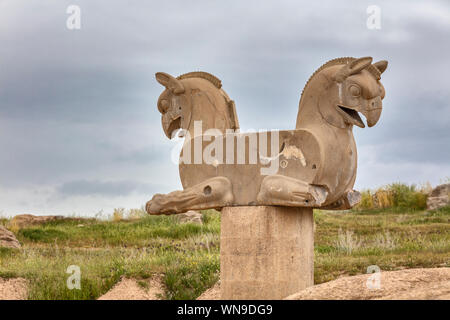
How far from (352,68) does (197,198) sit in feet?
7.46

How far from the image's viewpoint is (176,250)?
39.7 feet

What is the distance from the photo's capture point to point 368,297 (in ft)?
19.5

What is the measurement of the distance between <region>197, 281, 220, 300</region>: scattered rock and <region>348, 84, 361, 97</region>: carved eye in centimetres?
427

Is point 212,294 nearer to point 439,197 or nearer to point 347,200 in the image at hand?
point 347,200

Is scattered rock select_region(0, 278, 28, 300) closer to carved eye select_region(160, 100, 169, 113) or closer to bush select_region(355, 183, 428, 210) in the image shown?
carved eye select_region(160, 100, 169, 113)

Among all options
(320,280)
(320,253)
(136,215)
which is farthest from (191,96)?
(136,215)

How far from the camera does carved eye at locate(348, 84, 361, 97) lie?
6.50 metres

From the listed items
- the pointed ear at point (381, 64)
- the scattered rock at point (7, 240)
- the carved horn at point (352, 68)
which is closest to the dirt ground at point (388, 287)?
the carved horn at point (352, 68)

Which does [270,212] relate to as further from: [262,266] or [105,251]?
[105,251]

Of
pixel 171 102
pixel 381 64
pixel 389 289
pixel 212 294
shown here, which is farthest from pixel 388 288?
pixel 212 294

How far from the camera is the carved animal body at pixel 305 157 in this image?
6461 mm

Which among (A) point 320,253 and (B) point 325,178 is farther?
(A) point 320,253
